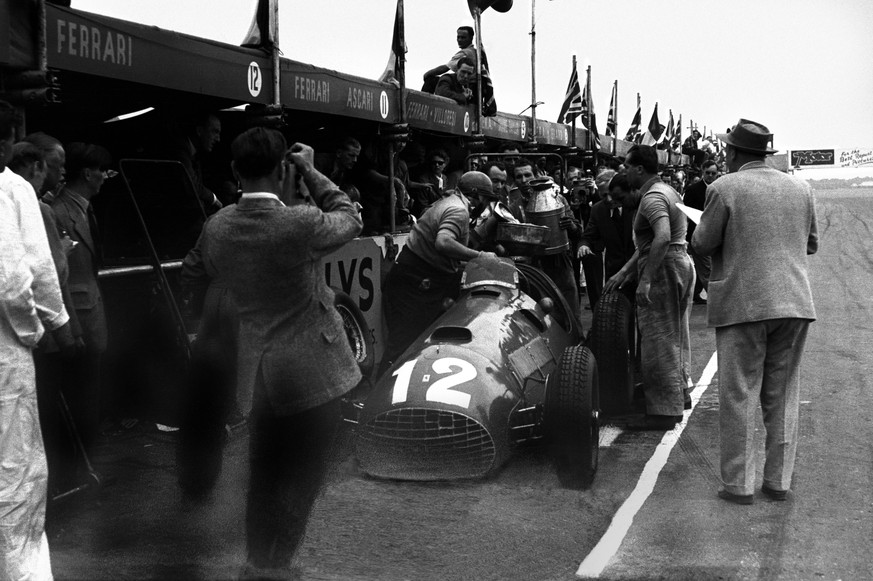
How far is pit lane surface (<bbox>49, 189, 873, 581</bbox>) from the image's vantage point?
4328mm

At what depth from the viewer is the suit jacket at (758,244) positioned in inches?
208

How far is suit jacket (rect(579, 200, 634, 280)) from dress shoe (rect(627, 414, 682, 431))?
91.8 inches

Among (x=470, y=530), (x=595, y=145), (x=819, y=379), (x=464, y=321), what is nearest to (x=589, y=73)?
(x=595, y=145)

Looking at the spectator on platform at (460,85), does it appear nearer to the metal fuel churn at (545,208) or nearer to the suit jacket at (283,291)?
the metal fuel churn at (545,208)

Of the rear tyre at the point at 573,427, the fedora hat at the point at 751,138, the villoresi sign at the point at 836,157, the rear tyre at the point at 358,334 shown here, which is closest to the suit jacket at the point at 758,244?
the fedora hat at the point at 751,138

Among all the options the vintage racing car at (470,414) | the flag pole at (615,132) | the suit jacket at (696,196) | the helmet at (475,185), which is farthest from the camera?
the flag pole at (615,132)

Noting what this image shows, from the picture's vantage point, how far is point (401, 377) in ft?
19.3

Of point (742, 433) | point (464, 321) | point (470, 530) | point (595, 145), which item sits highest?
point (595, 145)

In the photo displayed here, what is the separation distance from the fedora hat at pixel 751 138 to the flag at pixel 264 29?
3952 millimetres

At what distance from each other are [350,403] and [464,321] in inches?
34.3

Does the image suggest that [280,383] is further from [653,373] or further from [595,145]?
[595,145]

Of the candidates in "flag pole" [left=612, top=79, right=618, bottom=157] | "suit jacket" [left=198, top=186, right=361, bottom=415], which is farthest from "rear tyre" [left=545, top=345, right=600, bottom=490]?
"flag pole" [left=612, top=79, right=618, bottom=157]

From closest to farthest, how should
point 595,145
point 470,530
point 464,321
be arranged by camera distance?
point 470,530 → point 464,321 → point 595,145

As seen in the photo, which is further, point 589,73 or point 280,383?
point 589,73
